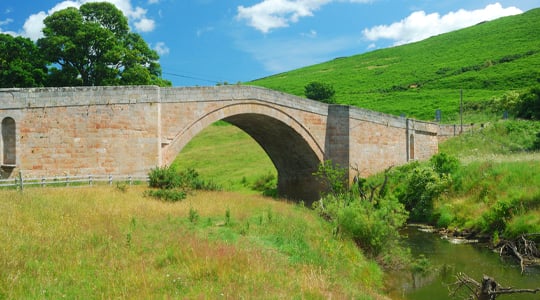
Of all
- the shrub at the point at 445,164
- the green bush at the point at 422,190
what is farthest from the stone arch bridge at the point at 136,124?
the shrub at the point at 445,164

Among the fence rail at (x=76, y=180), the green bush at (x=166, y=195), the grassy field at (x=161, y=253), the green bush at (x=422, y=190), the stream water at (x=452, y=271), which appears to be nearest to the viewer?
the grassy field at (x=161, y=253)

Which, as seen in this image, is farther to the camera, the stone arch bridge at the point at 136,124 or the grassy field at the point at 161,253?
the stone arch bridge at the point at 136,124

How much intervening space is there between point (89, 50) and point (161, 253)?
2367 centimetres

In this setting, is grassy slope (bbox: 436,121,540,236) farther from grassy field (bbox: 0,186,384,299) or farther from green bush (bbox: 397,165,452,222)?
grassy field (bbox: 0,186,384,299)

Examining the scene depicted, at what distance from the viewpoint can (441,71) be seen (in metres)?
61.7

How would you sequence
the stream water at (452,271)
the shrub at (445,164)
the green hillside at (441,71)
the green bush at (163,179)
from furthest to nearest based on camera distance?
the green hillside at (441,71) → the shrub at (445,164) → the green bush at (163,179) → the stream water at (452,271)

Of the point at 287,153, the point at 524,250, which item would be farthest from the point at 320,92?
the point at 524,250

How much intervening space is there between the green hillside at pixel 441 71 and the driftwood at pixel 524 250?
1114 inches

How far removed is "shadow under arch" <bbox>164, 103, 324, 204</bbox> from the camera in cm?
1906

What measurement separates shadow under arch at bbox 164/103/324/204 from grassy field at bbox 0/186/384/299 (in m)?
6.14

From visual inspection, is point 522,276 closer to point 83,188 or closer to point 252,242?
point 252,242

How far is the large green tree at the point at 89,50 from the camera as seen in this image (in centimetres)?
2803

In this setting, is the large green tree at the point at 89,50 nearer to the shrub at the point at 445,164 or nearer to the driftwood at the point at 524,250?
the shrub at the point at 445,164

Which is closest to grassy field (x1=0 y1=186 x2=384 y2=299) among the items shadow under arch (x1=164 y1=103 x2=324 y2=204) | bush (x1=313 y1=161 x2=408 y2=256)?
bush (x1=313 y1=161 x2=408 y2=256)
